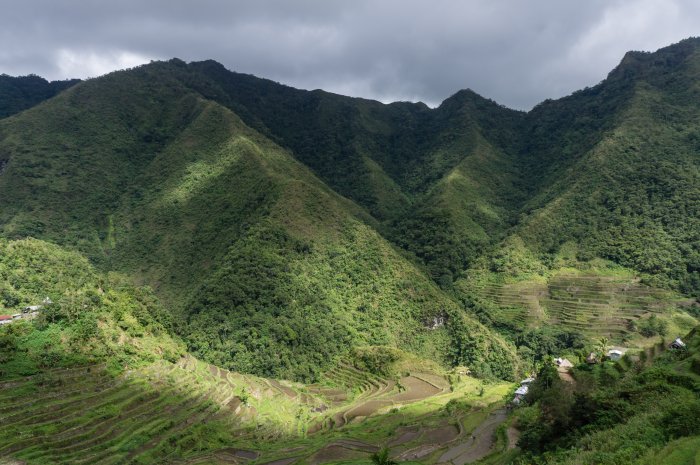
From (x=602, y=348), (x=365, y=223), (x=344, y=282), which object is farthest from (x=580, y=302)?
(x=365, y=223)

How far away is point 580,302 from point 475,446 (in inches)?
2298

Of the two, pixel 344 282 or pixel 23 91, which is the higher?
pixel 23 91

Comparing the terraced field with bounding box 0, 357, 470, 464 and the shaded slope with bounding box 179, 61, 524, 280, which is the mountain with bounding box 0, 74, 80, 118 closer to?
the shaded slope with bounding box 179, 61, 524, 280

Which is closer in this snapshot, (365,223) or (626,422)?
(626,422)

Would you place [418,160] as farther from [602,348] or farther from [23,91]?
[23,91]

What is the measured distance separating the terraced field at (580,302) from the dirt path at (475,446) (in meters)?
45.2

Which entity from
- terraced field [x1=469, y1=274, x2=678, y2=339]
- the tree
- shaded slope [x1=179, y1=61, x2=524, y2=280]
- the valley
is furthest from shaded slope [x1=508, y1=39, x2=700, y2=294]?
the tree

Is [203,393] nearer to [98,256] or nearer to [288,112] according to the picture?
[98,256]

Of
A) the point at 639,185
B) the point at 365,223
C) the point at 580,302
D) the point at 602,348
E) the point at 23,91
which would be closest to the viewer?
the point at 602,348

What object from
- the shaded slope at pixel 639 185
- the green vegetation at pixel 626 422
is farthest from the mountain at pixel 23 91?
the green vegetation at pixel 626 422

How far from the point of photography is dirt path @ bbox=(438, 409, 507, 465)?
30911mm

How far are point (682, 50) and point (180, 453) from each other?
170 m

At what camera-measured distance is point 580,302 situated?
82.4 m

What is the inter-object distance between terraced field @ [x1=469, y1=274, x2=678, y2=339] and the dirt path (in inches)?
1780
